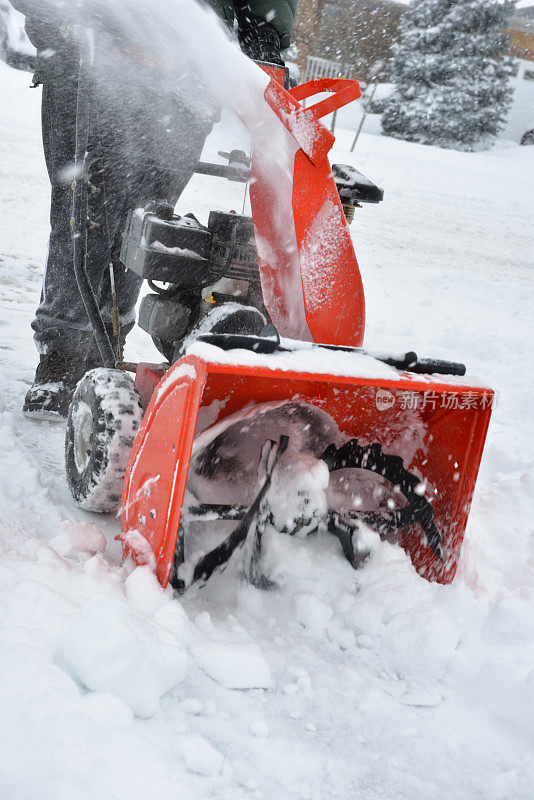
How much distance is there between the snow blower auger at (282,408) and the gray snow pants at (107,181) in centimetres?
28

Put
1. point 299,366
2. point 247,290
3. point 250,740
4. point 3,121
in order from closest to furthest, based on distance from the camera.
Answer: point 250,740
point 299,366
point 247,290
point 3,121

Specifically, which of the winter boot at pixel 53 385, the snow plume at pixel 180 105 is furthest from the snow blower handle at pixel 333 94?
the winter boot at pixel 53 385

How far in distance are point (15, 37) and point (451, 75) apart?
60.3ft

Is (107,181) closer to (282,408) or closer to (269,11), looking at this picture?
(269,11)

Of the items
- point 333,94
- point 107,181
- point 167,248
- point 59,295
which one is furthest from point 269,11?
point 59,295

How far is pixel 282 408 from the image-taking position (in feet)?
6.98

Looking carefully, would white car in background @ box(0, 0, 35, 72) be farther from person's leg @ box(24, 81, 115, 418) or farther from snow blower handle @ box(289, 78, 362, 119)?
snow blower handle @ box(289, 78, 362, 119)

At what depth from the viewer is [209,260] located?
2.46m

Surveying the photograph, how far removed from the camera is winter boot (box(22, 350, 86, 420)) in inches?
119

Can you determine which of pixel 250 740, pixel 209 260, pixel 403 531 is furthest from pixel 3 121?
pixel 250 740

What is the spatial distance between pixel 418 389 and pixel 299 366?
37cm

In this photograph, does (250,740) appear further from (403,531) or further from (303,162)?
(303,162)

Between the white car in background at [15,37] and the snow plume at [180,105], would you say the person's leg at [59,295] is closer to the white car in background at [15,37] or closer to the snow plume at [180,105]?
the snow plume at [180,105]

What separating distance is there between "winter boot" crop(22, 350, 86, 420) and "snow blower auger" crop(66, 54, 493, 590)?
25.5 inches
